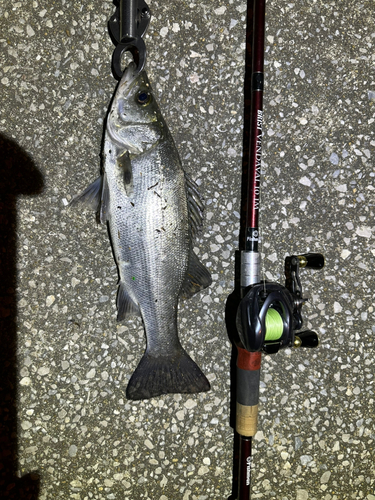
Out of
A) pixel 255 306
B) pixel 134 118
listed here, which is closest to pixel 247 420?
pixel 255 306

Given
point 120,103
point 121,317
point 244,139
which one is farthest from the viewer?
point 244,139

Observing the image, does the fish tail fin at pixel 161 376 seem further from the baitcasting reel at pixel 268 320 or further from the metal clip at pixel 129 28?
the metal clip at pixel 129 28

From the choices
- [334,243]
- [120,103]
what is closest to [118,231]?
[120,103]

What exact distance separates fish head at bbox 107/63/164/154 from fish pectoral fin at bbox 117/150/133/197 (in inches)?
1.5

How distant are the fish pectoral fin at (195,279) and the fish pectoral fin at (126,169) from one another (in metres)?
0.49

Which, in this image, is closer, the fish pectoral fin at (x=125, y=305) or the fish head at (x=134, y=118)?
the fish head at (x=134, y=118)

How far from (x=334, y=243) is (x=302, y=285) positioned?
0.31 metres

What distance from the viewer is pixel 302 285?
2234 mm

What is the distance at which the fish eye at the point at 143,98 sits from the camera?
188 cm

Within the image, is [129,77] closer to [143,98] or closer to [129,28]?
[143,98]

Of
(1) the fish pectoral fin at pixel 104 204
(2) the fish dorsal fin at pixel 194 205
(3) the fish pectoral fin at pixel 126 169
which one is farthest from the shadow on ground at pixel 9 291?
(2) the fish dorsal fin at pixel 194 205

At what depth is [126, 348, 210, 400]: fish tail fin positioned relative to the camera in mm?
1999

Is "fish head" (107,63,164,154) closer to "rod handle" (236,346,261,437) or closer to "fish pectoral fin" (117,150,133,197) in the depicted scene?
"fish pectoral fin" (117,150,133,197)

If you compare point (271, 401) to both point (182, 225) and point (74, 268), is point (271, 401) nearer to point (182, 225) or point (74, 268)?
point (182, 225)
